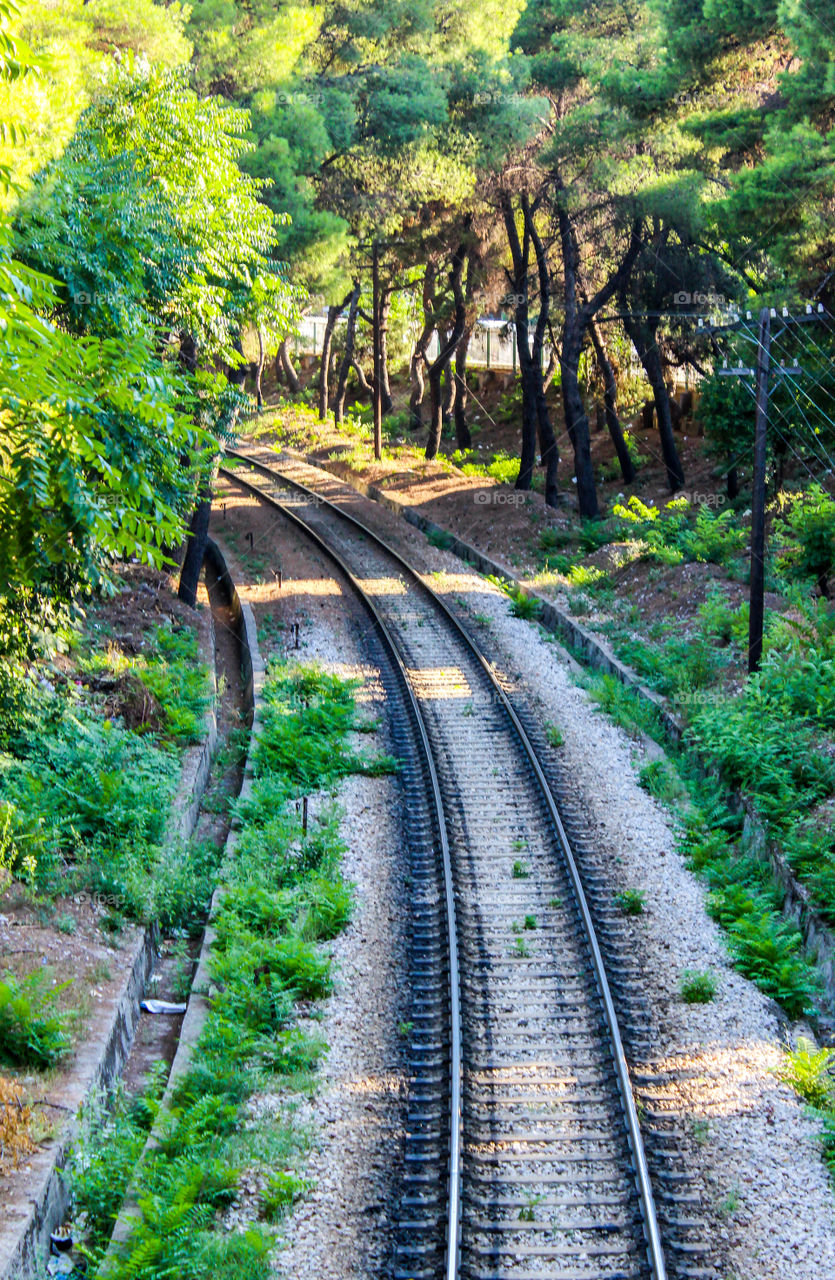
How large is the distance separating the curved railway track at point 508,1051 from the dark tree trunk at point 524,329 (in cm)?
1774

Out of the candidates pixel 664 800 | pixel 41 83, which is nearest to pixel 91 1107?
pixel 664 800

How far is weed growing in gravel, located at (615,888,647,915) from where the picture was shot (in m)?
11.9

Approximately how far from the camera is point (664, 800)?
14750mm

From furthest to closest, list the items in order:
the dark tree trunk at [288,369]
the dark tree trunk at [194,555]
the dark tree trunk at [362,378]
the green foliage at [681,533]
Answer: the dark tree trunk at [288,369], the dark tree trunk at [362,378], the green foliage at [681,533], the dark tree trunk at [194,555]

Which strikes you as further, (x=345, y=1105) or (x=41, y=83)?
(x=41, y=83)

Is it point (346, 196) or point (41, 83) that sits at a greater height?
point (346, 196)

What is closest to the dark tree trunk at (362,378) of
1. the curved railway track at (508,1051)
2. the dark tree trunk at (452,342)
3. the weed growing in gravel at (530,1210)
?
the dark tree trunk at (452,342)

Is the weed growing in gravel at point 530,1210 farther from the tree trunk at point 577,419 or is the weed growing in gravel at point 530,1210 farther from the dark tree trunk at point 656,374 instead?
the dark tree trunk at point 656,374

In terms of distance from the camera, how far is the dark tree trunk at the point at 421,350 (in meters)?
39.6

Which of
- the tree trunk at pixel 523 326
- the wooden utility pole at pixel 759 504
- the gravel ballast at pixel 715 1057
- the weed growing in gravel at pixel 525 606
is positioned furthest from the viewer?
the tree trunk at pixel 523 326

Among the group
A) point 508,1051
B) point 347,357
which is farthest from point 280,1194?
point 347,357

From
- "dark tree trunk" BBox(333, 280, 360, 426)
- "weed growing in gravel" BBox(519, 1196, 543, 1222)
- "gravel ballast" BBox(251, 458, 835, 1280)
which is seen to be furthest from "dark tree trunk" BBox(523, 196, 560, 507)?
"weed growing in gravel" BBox(519, 1196, 543, 1222)

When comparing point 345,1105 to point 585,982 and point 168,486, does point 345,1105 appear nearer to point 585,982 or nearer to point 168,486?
point 585,982

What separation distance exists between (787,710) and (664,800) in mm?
2304
